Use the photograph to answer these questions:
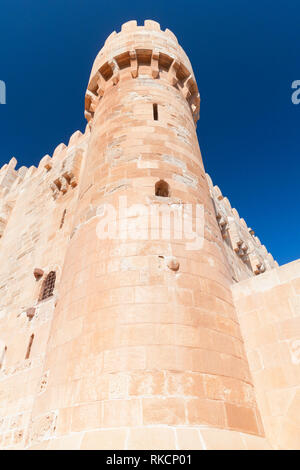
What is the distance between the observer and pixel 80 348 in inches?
163

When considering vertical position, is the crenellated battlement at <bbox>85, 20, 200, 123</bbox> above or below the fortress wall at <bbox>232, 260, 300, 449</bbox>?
above

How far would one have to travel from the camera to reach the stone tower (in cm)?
344

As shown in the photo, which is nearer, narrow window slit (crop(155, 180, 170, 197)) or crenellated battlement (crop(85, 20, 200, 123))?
narrow window slit (crop(155, 180, 170, 197))

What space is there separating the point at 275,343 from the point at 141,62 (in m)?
8.22

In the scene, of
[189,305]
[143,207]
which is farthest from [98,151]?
[189,305]

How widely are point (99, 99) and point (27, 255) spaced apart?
573 centimetres

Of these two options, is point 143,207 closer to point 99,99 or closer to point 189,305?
point 189,305

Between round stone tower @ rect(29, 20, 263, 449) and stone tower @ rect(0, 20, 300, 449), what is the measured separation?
0.02 meters

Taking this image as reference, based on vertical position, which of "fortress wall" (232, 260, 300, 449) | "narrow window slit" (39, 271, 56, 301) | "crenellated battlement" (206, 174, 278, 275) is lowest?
"fortress wall" (232, 260, 300, 449)

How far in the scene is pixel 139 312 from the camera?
13.6ft

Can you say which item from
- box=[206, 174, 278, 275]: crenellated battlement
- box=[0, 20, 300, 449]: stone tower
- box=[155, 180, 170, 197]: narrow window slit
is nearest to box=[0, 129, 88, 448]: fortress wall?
box=[0, 20, 300, 449]: stone tower

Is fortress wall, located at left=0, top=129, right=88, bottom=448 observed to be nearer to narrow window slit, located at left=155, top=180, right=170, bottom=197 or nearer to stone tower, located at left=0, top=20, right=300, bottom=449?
stone tower, located at left=0, top=20, right=300, bottom=449

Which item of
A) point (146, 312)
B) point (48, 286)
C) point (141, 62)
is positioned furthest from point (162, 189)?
point (141, 62)

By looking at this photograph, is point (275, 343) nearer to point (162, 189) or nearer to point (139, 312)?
point (139, 312)
